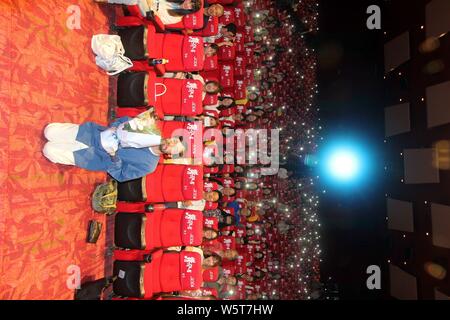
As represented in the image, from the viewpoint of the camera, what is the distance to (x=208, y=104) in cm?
626

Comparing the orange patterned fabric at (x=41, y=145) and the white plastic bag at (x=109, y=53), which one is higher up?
the white plastic bag at (x=109, y=53)

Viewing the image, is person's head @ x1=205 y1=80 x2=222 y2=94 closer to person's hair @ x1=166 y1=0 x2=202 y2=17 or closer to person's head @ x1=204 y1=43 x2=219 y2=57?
person's head @ x1=204 y1=43 x2=219 y2=57

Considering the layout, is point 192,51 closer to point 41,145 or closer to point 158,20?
point 158,20

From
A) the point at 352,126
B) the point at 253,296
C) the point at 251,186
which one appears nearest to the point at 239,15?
the point at 352,126

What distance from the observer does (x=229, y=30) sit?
6746 mm

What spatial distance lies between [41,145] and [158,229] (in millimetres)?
1584

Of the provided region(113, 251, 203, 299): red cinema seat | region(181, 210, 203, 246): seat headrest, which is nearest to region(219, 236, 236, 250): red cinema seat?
region(113, 251, 203, 299): red cinema seat

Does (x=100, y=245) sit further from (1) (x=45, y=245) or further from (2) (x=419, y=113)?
(2) (x=419, y=113)

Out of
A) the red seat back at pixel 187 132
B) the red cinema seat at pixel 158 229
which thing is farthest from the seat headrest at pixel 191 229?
the red seat back at pixel 187 132

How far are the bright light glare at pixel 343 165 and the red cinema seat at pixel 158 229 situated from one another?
13.6 ft

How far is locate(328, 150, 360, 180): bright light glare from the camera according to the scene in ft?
22.8

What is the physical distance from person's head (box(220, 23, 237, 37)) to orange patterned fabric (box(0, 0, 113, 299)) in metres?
3.11

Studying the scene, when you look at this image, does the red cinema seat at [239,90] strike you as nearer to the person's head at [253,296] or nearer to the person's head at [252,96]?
the person's head at [252,96]

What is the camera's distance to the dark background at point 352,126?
6.55m
